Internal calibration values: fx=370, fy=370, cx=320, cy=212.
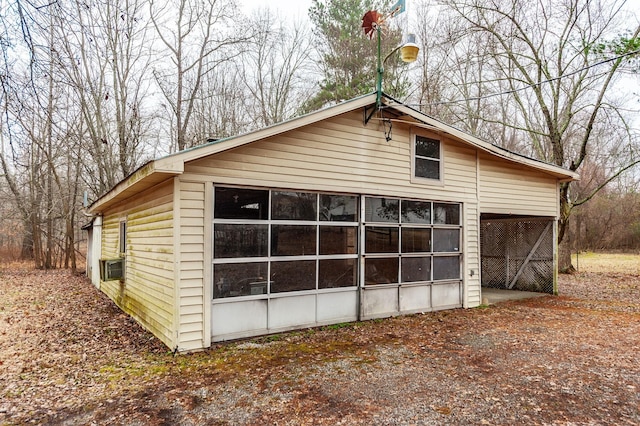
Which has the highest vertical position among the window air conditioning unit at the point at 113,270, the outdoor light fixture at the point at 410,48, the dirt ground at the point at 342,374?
the outdoor light fixture at the point at 410,48

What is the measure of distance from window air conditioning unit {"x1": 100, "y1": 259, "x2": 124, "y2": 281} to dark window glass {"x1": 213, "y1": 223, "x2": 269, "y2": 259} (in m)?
3.66

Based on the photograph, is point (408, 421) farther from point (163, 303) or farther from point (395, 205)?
point (395, 205)

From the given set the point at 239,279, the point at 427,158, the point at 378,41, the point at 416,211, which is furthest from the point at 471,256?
the point at 239,279

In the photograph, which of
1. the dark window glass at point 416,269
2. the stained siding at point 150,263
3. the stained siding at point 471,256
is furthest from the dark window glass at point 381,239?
the stained siding at point 150,263

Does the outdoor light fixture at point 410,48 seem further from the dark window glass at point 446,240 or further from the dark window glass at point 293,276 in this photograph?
the dark window glass at point 293,276

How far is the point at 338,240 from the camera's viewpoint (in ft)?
21.1

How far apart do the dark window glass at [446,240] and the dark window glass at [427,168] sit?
45.3 inches

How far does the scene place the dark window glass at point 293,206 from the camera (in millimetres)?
5816

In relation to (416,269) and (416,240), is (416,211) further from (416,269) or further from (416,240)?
(416,269)

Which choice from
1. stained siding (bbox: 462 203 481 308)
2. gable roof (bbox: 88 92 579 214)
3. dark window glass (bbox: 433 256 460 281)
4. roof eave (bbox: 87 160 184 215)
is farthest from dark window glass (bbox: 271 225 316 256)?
stained siding (bbox: 462 203 481 308)

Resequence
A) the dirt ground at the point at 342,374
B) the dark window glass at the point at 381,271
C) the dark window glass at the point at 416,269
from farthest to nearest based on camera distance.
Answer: the dark window glass at the point at 416,269
the dark window glass at the point at 381,271
the dirt ground at the point at 342,374

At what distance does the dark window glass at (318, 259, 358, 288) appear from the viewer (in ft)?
20.4

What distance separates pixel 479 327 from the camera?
6.54m

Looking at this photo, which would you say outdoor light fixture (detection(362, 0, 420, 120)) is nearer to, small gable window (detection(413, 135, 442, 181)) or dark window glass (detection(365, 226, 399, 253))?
small gable window (detection(413, 135, 442, 181))
